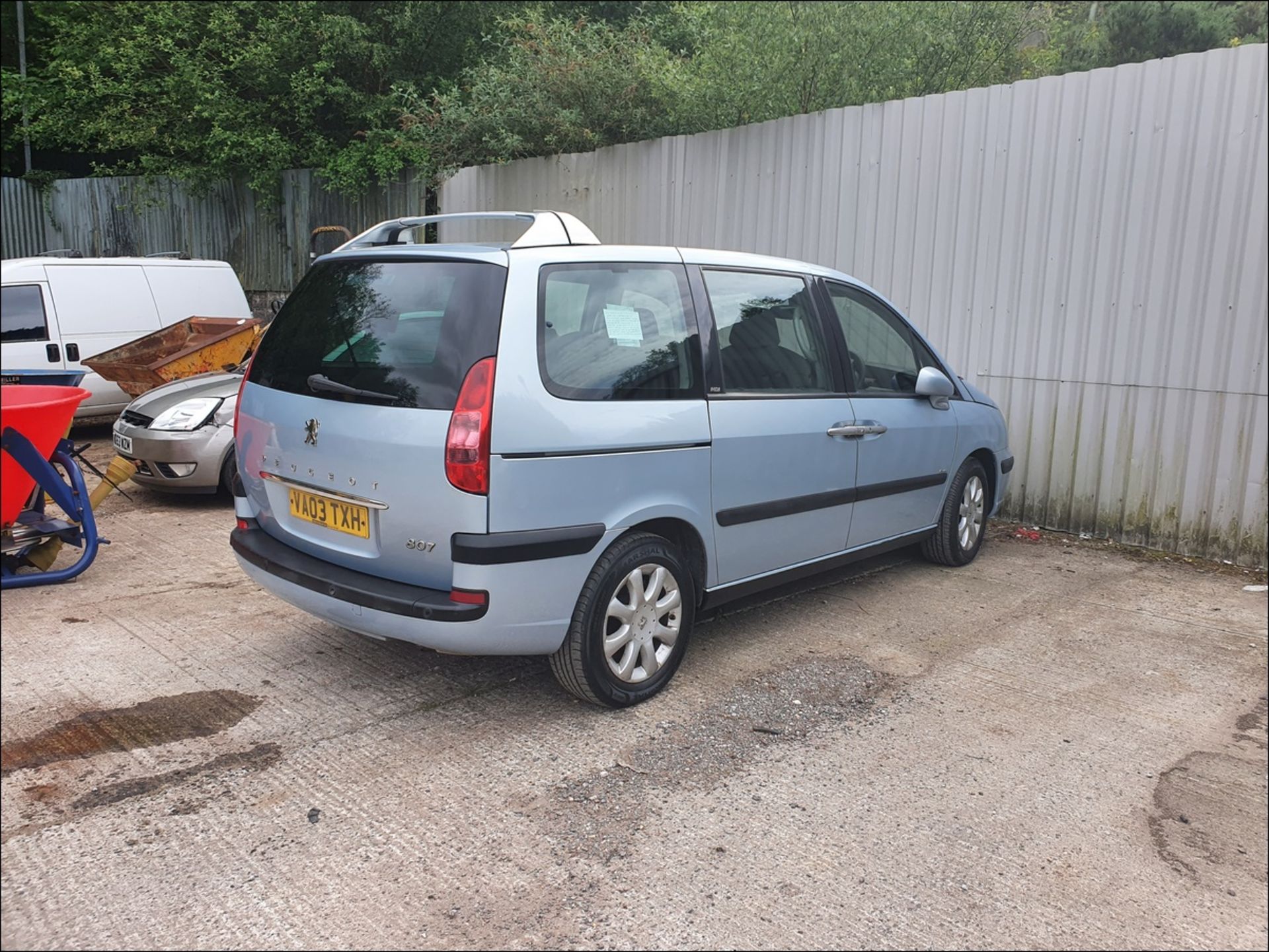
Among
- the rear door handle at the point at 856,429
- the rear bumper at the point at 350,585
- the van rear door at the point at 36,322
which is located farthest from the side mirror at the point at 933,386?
the van rear door at the point at 36,322

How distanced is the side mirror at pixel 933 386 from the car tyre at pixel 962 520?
621 millimetres

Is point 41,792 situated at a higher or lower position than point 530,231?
lower

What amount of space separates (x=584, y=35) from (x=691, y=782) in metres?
9.15

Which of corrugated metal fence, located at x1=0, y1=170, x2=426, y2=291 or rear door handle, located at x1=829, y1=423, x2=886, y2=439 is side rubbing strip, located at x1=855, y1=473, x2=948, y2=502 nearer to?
rear door handle, located at x1=829, y1=423, x2=886, y2=439

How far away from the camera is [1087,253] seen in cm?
636

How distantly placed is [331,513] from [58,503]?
141 cm

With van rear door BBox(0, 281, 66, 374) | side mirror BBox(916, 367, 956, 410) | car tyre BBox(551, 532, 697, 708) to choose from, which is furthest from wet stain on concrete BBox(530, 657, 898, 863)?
van rear door BBox(0, 281, 66, 374)

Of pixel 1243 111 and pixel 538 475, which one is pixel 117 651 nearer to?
pixel 538 475

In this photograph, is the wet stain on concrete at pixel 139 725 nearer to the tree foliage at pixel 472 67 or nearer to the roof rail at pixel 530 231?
the roof rail at pixel 530 231

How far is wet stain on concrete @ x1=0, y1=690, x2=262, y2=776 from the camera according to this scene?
3.38m

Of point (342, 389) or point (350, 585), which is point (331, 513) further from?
point (342, 389)

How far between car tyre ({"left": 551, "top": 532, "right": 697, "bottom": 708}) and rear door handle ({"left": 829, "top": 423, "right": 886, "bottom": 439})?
1071 mm

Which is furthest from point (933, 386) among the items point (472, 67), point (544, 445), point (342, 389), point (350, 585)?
point (472, 67)

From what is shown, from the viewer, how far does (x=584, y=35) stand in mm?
10523
